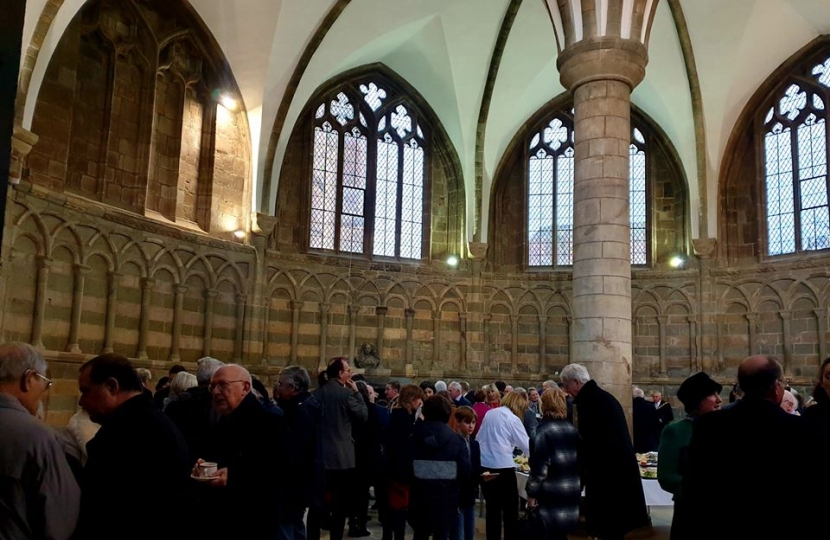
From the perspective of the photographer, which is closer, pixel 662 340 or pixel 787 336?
pixel 787 336

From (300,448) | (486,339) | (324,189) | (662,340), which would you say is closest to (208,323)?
(324,189)

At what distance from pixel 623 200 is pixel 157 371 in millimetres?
8356

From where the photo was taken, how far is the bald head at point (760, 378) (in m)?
3.47

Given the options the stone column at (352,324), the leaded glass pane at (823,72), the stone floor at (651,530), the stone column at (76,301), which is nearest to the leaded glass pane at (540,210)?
the stone column at (352,324)

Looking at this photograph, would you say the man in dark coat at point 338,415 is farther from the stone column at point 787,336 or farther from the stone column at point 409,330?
the stone column at point 787,336

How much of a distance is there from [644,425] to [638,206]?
9294mm

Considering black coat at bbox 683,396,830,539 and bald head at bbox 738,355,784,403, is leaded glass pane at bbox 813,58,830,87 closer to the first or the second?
bald head at bbox 738,355,784,403

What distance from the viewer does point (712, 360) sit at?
17.2 metres

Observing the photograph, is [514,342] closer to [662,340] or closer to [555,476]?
[662,340]

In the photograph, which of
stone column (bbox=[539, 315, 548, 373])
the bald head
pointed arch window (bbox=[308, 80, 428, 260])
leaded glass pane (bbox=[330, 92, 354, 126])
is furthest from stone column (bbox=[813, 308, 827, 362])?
the bald head

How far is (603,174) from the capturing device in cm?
1030

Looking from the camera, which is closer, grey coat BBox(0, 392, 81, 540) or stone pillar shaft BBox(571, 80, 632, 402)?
grey coat BBox(0, 392, 81, 540)

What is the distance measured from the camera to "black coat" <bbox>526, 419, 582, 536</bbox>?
545cm

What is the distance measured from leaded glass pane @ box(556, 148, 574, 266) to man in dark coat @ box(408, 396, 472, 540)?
44.3 feet
